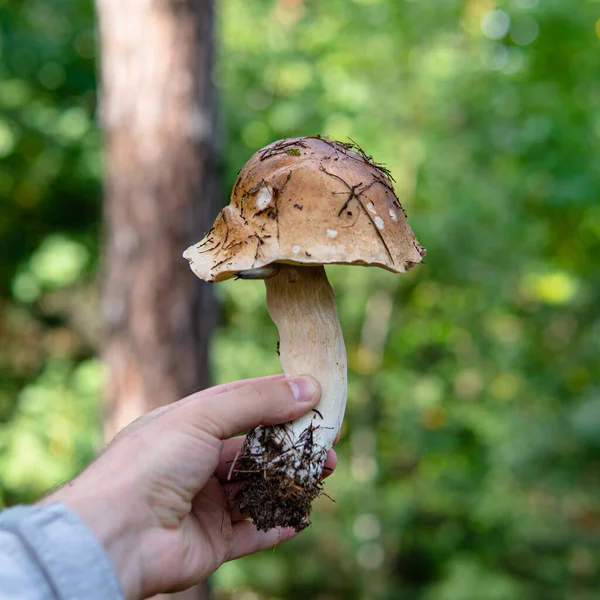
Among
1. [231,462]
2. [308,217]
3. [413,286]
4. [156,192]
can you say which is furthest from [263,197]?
[413,286]

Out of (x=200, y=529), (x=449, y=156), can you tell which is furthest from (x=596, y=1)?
(x=200, y=529)

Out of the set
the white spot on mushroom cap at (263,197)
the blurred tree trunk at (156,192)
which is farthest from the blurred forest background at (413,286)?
the white spot on mushroom cap at (263,197)

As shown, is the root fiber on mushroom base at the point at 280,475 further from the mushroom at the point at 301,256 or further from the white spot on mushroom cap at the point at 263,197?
the white spot on mushroom cap at the point at 263,197

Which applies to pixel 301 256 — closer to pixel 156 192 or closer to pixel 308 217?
pixel 308 217

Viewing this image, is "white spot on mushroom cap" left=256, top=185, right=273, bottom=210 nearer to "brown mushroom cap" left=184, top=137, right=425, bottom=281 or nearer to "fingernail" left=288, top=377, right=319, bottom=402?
"brown mushroom cap" left=184, top=137, right=425, bottom=281

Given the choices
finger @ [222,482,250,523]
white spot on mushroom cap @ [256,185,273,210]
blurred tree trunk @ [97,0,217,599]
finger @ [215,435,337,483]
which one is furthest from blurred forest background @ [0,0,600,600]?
white spot on mushroom cap @ [256,185,273,210]

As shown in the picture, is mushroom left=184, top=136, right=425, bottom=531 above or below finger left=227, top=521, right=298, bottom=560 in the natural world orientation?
above
